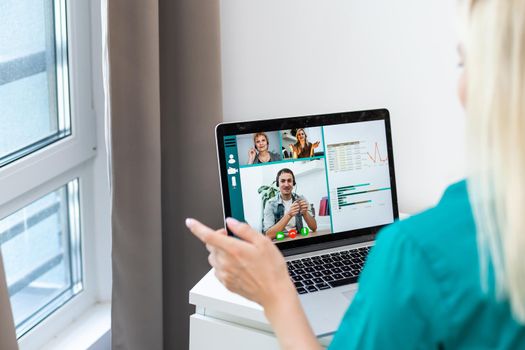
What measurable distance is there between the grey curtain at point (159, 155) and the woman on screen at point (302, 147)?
0.75 ft

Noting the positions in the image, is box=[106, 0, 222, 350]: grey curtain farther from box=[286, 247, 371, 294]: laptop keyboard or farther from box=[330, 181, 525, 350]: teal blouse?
box=[330, 181, 525, 350]: teal blouse

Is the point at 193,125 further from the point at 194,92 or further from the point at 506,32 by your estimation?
the point at 506,32

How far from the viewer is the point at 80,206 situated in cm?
175

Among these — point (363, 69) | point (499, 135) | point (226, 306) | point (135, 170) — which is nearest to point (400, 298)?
point (499, 135)

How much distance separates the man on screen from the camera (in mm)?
1423

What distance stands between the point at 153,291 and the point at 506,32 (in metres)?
1.09

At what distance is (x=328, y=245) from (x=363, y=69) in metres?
0.41

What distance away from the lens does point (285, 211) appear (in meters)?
1.44

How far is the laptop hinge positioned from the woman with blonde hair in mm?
651

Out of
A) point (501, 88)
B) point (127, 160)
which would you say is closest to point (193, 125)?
point (127, 160)

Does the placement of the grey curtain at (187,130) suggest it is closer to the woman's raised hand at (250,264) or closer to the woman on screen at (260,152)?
the woman on screen at (260,152)

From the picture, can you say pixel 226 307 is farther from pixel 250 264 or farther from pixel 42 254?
pixel 42 254

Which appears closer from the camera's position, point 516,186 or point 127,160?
point 516,186

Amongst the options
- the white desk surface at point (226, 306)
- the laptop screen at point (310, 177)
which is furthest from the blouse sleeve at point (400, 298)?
the laptop screen at point (310, 177)
